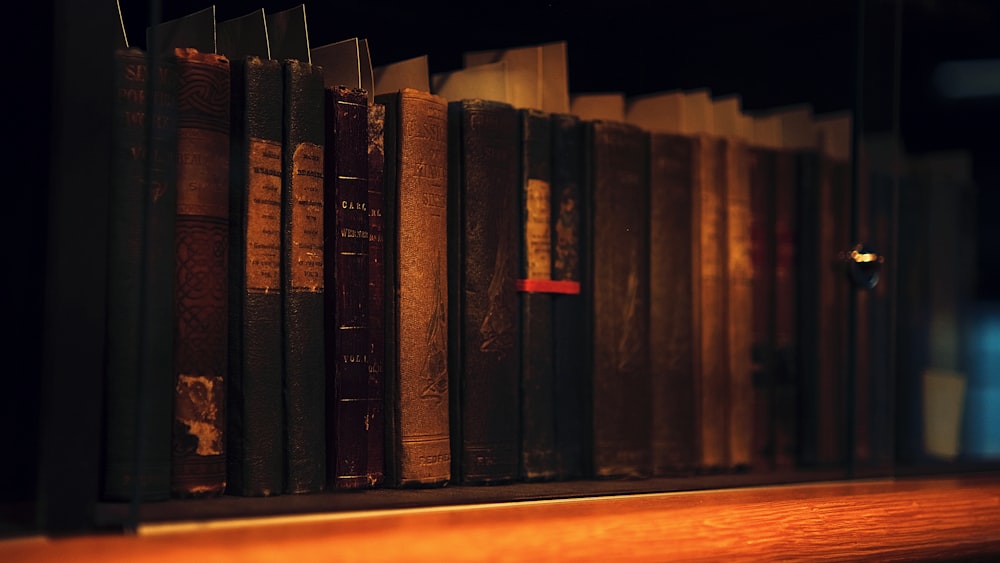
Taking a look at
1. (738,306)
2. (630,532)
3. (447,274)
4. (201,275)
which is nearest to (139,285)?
(201,275)

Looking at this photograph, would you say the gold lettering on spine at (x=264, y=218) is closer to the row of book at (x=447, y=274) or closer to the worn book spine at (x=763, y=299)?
the row of book at (x=447, y=274)

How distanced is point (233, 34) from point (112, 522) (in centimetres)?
39

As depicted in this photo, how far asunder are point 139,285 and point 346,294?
172mm

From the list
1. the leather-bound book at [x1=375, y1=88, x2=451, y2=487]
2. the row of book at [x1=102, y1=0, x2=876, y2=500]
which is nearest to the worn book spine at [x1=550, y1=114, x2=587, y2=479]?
the row of book at [x1=102, y1=0, x2=876, y2=500]

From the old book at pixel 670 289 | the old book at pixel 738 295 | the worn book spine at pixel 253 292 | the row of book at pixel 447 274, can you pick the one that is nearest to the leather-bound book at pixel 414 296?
the row of book at pixel 447 274

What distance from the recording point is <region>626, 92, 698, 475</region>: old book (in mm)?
1200

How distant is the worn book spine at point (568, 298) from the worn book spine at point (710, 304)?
0.52 feet

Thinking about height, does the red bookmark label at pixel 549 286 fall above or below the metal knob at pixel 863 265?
below

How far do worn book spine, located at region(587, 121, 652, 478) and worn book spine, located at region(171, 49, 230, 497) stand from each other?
37cm

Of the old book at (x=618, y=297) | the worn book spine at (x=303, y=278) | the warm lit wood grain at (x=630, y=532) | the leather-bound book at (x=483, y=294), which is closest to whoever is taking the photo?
the warm lit wood grain at (x=630, y=532)

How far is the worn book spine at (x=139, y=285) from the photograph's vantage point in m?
0.84

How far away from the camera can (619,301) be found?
3.82 ft

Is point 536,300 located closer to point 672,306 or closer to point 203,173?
point 672,306

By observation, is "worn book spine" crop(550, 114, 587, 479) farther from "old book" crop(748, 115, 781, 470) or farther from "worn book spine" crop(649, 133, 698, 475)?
"old book" crop(748, 115, 781, 470)
